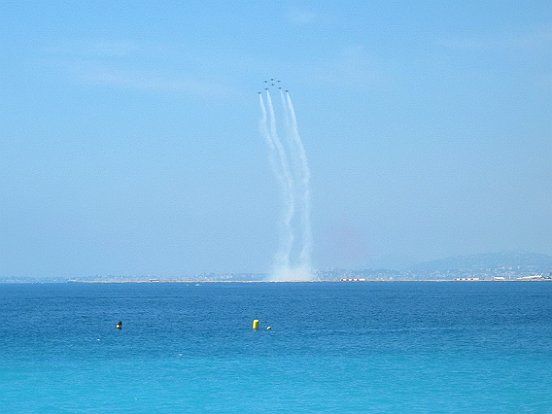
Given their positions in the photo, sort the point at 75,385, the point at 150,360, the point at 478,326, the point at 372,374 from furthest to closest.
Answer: the point at 478,326, the point at 150,360, the point at 372,374, the point at 75,385

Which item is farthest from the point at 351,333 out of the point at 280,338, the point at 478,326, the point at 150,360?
the point at 150,360

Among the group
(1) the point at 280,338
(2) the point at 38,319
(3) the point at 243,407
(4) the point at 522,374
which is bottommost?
(3) the point at 243,407

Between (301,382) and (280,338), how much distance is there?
32809 millimetres

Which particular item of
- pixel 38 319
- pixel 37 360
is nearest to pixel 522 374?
pixel 37 360

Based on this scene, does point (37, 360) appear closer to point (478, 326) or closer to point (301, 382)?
point (301, 382)

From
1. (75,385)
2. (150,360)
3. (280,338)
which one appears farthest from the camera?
(280,338)

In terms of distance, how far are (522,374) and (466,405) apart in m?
12.3

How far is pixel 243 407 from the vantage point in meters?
44.6

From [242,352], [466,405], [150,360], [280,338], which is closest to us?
[466,405]

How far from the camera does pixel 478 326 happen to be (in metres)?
98.5

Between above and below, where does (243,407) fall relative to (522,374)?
below

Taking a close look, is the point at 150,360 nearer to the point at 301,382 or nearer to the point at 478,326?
the point at 301,382

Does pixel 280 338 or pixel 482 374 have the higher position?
pixel 280 338

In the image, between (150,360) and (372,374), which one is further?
(150,360)
